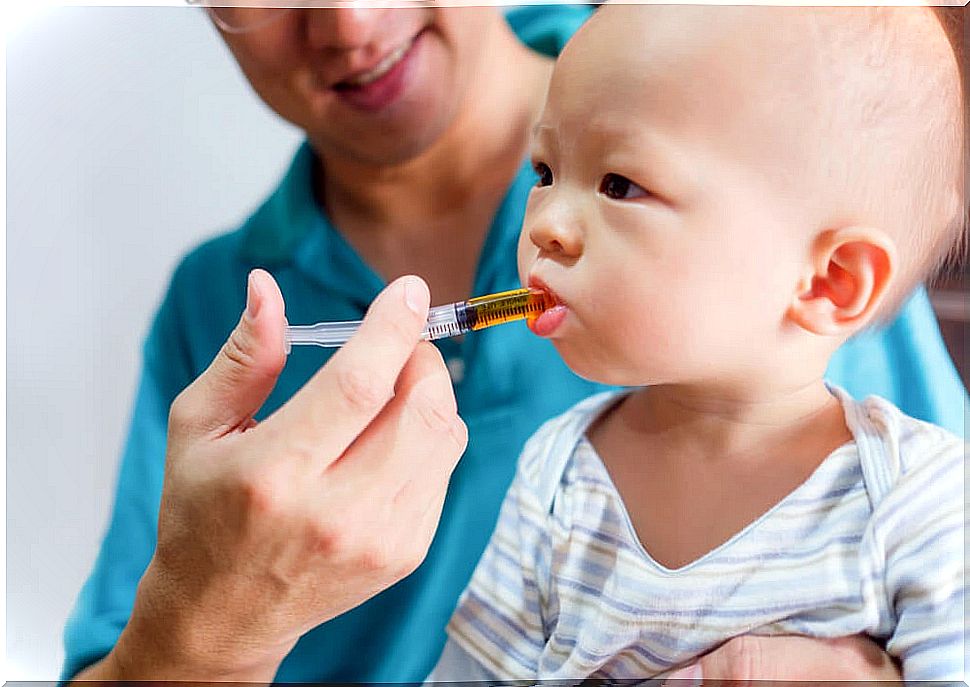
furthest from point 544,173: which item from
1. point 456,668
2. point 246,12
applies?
point 456,668

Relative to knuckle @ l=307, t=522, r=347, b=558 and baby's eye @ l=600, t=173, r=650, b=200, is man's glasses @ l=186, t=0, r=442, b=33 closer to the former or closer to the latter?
baby's eye @ l=600, t=173, r=650, b=200

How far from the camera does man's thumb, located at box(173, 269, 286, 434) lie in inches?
25.4

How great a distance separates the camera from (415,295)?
65cm

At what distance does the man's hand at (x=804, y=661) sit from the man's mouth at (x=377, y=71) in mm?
523

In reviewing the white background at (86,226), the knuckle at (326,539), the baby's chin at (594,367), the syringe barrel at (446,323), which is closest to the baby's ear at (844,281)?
the baby's chin at (594,367)

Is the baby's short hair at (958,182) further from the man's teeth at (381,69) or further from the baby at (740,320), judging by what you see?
the man's teeth at (381,69)

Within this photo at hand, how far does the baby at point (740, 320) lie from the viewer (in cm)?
63

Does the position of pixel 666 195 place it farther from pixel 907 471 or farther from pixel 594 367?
pixel 907 471

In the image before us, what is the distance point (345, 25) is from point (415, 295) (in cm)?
26

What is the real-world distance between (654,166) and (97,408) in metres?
0.50

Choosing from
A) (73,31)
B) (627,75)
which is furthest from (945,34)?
(73,31)

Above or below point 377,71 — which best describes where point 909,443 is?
below

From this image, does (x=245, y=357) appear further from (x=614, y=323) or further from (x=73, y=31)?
(x=73, y=31)

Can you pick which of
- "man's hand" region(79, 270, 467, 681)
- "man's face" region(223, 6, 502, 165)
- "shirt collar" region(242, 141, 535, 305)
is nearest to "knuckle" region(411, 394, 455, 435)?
"man's hand" region(79, 270, 467, 681)
